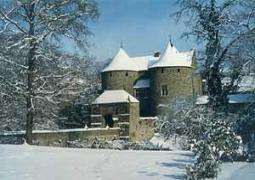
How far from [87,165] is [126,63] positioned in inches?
1923

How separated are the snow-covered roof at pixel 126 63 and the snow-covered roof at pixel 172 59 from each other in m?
3.19

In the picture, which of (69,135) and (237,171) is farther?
(69,135)

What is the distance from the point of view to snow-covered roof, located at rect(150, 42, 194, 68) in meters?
58.2

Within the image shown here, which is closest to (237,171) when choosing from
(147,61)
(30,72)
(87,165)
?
(87,165)

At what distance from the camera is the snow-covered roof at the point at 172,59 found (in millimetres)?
58156

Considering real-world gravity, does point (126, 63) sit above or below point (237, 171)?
above

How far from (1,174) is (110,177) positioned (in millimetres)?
2819

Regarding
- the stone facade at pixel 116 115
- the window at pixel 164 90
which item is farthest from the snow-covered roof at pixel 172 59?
the stone facade at pixel 116 115

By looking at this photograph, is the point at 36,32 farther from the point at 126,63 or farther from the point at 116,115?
the point at 126,63

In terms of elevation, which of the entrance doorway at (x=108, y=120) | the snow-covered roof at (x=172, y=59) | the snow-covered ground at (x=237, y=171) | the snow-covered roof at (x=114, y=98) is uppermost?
the snow-covered roof at (x=172, y=59)

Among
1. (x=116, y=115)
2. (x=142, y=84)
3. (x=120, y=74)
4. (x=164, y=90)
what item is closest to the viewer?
(x=116, y=115)

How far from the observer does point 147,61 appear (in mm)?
64000

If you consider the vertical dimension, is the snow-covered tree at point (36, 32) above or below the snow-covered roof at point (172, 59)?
below

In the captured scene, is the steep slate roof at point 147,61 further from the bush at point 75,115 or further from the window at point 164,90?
the bush at point 75,115
